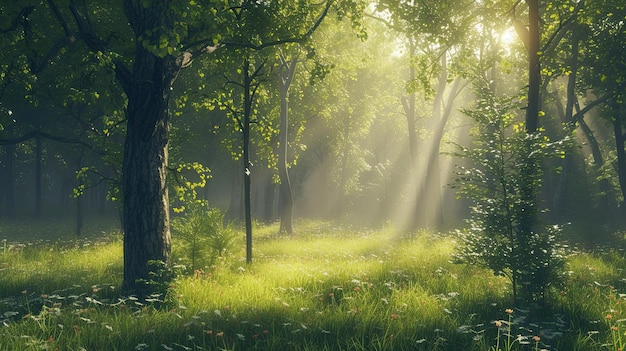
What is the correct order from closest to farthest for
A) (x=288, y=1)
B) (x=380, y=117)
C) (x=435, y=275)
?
1. (x=435, y=275)
2. (x=288, y=1)
3. (x=380, y=117)

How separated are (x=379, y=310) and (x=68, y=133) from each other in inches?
1241

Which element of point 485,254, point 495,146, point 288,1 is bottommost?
point 485,254

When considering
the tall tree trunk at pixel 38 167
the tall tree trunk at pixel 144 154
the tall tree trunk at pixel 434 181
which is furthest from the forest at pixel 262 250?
the tall tree trunk at pixel 38 167

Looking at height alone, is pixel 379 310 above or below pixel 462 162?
below

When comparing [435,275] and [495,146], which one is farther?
[435,275]

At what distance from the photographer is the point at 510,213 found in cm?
694

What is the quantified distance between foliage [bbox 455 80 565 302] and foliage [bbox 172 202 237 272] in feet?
18.2

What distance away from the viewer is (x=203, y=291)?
7320 mm

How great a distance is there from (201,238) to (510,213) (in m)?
6.65

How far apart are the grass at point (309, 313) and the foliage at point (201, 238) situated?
400 millimetres

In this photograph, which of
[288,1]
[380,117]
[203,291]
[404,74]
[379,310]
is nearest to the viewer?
[379,310]

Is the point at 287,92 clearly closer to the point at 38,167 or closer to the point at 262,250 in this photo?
the point at 262,250

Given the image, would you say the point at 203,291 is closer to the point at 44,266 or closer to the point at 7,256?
the point at 44,266

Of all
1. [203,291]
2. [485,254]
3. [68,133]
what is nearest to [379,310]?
[485,254]
